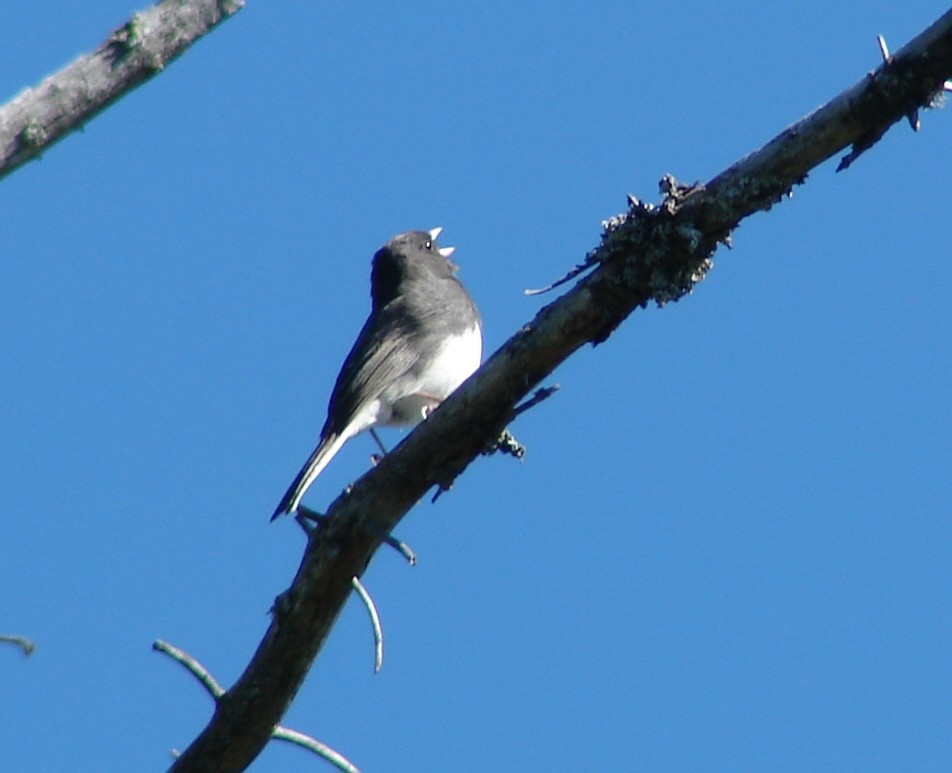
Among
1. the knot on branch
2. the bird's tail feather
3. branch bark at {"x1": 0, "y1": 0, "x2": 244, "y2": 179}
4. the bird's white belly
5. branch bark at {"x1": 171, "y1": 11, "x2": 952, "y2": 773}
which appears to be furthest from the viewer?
the bird's white belly

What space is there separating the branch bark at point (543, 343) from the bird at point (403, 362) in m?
1.93

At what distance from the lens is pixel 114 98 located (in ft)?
8.42

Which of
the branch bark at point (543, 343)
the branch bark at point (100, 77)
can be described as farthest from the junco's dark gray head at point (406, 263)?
the branch bark at point (100, 77)

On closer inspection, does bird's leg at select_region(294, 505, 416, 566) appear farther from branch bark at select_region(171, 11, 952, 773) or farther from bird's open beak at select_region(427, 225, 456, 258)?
bird's open beak at select_region(427, 225, 456, 258)

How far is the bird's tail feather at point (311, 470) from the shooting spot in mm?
5715

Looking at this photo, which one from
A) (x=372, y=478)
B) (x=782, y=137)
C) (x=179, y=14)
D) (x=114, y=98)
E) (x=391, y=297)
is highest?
(x=391, y=297)

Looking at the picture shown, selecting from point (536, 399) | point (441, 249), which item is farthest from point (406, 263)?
point (536, 399)

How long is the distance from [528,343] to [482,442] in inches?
10.6

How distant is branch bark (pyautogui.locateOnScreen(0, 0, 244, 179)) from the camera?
250 centimetres

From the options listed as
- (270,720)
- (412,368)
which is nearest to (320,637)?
(270,720)

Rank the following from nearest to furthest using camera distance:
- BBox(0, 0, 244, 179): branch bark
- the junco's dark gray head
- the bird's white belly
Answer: BBox(0, 0, 244, 179): branch bark → the bird's white belly → the junco's dark gray head

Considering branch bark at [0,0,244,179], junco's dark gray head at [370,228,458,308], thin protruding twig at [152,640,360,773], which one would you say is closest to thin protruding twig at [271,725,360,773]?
thin protruding twig at [152,640,360,773]

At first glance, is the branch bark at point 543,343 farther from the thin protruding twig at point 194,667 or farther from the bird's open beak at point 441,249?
the bird's open beak at point 441,249

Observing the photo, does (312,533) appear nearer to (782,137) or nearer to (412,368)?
(782,137)
